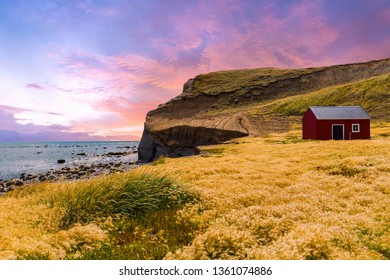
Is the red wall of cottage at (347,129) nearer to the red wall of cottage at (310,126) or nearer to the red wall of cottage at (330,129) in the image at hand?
the red wall of cottage at (330,129)

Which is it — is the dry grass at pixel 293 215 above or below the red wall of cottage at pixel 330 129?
below

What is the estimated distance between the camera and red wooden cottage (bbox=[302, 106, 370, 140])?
51822 mm

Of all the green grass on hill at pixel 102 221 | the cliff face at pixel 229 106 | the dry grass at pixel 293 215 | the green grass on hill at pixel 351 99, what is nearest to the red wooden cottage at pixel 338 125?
the cliff face at pixel 229 106

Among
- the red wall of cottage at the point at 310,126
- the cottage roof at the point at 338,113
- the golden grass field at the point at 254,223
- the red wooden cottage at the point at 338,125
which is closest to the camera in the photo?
the golden grass field at the point at 254,223

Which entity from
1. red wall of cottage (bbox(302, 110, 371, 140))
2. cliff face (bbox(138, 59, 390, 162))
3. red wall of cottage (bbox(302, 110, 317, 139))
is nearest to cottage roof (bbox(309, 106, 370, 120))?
red wall of cottage (bbox(302, 110, 371, 140))

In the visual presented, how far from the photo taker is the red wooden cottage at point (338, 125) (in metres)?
51.8

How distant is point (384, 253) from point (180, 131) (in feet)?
239

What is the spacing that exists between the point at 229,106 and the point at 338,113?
61313 mm

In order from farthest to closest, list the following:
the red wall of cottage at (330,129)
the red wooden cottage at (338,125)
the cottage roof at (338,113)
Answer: the cottage roof at (338,113) < the red wooden cottage at (338,125) < the red wall of cottage at (330,129)

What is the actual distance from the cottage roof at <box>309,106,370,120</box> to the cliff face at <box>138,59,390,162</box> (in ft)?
50.4

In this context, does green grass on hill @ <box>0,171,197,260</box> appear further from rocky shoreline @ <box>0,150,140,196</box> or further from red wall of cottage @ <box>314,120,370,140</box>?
red wall of cottage @ <box>314,120,370,140</box>

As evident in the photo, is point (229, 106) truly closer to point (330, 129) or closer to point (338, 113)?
point (338, 113)
